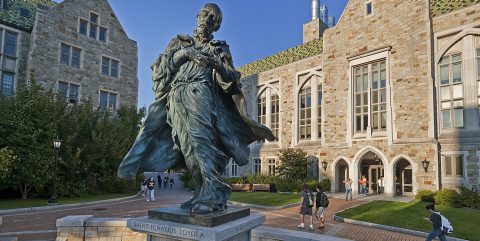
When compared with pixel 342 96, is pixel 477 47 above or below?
above

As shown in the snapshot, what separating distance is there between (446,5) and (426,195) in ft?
45.3

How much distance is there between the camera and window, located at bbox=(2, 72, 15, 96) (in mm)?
26909

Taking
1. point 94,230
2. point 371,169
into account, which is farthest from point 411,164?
point 94,230

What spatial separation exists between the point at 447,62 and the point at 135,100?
28109 mm

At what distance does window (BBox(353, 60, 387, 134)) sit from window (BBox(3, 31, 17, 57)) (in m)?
28.1

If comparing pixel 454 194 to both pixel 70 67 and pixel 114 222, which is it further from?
pixel 70 67

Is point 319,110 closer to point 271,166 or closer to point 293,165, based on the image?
point 293,165

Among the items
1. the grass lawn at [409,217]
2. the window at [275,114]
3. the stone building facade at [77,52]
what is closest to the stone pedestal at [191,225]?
the grass lawn at [409,217]

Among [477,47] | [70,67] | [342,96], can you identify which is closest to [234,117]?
[477,47]

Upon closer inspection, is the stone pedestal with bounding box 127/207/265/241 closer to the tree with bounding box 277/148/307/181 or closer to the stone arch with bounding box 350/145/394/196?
the stone arch with bounding box 350/145/394/196

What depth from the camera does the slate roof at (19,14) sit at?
27.4 m

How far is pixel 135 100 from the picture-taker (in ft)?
117

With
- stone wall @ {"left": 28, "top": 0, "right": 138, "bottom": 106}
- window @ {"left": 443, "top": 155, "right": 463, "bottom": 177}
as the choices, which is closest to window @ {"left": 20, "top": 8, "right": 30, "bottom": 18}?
stone wall @ {"left": 28, "top": 0, "right": 138, "bottom": 106}

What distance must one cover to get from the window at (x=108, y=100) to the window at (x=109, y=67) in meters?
1.89
